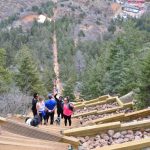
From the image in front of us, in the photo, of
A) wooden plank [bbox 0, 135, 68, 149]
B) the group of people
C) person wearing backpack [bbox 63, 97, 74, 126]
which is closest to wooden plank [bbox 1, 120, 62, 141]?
wooden plank [bbox 0, 135, 68, 149]

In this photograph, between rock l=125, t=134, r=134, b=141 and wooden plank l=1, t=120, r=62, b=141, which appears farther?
wooden plank l=1, t=120, r=62, b=141

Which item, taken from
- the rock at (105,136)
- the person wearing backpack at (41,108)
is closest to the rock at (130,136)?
the rock at (105,136)

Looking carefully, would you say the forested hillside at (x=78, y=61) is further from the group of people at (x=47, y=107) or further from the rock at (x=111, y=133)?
the rock at (x=111, y=133)

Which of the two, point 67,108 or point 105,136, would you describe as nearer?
point 105,136

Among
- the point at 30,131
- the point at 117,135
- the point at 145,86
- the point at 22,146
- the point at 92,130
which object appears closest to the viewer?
the point at 22,146

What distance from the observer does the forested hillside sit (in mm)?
32594

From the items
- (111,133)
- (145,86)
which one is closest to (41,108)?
(111,133)

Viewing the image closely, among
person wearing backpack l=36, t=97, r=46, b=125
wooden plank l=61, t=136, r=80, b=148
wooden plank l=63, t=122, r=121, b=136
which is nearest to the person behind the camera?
wooden plank l=61, t=136, r=80, b=148

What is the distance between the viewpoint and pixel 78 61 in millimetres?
91125

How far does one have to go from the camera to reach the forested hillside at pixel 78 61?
32594 millimetres

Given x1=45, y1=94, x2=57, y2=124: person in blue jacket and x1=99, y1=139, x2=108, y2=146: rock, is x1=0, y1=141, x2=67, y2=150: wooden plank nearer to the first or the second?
x1=99, y1=139, x2=108, y2=146: rock

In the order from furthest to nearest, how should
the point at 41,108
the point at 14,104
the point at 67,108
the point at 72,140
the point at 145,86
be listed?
the point at 14,104, the point at 145,86, the point at 67,108, the point at 41,108, the point at 72,140

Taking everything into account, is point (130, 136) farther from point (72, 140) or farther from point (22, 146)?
point (22, 146)

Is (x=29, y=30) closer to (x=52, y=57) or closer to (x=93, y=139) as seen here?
(x=52, y=57)
